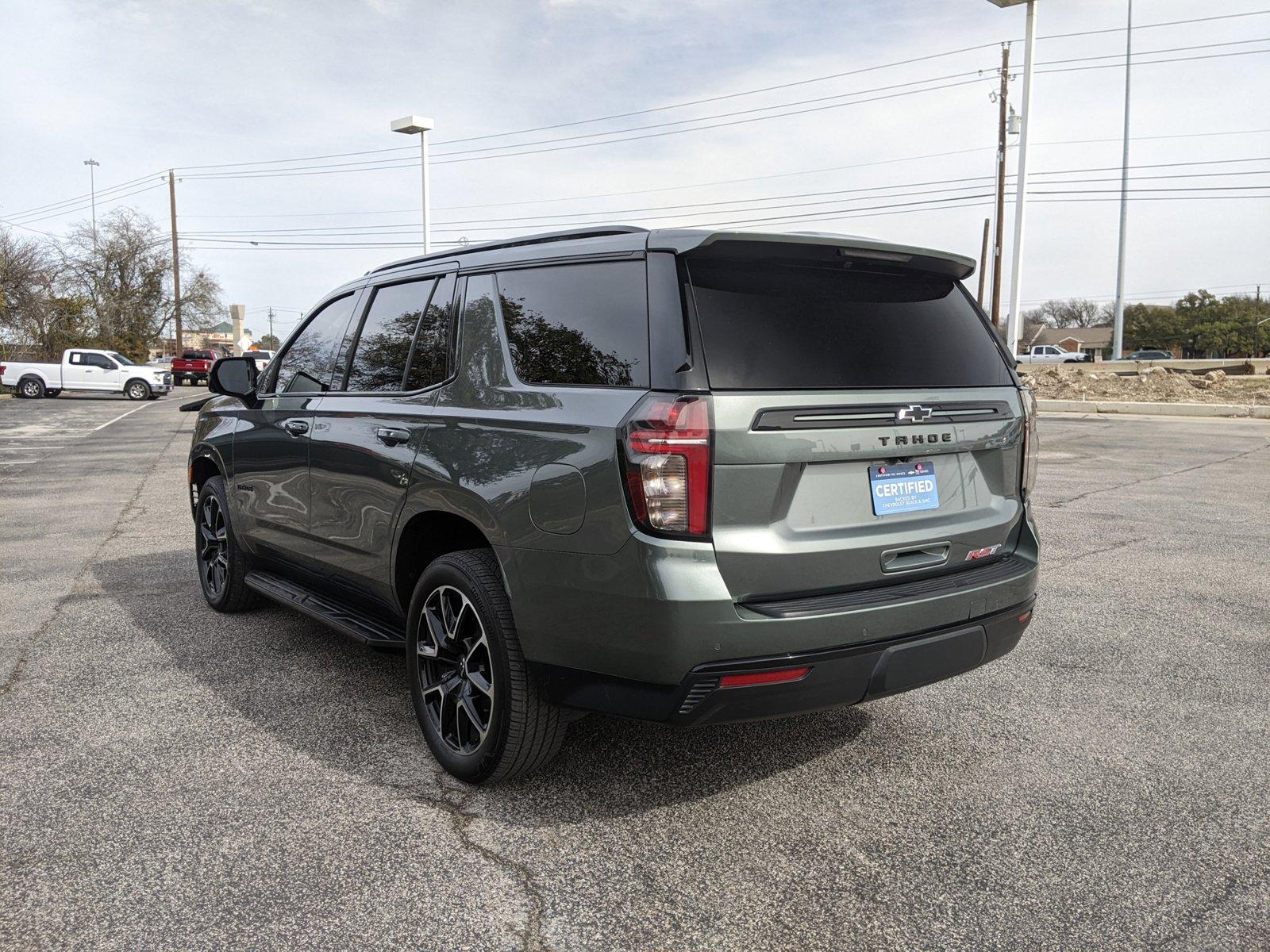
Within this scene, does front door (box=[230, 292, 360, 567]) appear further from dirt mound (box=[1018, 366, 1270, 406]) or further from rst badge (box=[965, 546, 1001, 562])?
dirt mound (box=[1018, 366, 1270, 406])

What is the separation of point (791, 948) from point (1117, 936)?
0.84 metres

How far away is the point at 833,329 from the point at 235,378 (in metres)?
3.42

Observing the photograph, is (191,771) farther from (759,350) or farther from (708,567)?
(759,350)

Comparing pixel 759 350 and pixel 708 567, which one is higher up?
pixel 759 350

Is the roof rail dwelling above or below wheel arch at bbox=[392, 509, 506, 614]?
above

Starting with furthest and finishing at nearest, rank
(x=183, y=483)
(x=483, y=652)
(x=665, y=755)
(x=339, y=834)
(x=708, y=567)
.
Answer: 1. (x=183, y=483)
2. (x=665, y=755)
3. (x=483, y=652)
4. (x=339, y=834)
5. (x=708, y=567)

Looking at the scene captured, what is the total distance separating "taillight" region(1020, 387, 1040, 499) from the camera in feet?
11.9

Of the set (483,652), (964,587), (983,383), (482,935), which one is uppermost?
(983,383)

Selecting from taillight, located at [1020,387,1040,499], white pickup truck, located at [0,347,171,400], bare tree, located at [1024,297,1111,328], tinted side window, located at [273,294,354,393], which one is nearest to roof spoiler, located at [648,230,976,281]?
taillight, located at [1020,387,1040,499]

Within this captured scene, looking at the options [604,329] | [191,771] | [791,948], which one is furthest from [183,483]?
[791,948]

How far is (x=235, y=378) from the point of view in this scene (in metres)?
5.21

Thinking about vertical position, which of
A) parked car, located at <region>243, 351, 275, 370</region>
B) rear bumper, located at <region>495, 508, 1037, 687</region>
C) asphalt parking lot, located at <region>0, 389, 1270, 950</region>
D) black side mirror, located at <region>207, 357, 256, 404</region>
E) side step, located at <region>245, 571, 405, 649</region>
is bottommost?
asphalt parking lot, located at <region>0, 389, 1270, 950</region>

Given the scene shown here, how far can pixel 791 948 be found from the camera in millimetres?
2494

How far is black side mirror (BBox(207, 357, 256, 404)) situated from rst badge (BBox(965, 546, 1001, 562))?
3.67 m
